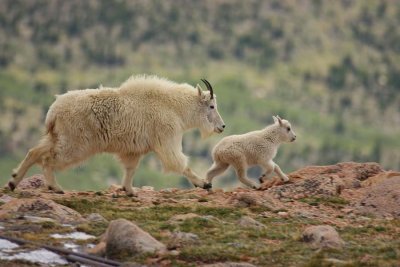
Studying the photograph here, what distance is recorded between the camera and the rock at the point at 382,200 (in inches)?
835

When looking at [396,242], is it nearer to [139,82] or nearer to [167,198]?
[167,198]

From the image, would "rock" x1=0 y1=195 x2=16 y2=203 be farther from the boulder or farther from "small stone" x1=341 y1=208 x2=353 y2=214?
"small stone" x1=341 y1=208 x2=353 y2=214

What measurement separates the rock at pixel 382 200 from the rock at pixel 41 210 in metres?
6.78

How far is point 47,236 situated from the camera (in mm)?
16922

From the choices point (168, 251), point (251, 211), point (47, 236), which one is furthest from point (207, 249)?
point (251, 211)

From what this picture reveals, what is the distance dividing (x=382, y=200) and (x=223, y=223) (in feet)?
15.2

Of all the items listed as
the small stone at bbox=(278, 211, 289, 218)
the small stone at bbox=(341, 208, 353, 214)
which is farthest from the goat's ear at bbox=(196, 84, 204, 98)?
the small stone at bbox=(341, 208, 353, 214)

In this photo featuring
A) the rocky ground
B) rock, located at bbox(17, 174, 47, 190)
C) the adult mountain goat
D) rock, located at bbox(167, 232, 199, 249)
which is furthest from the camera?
rock, located at bbox(17, 174, 47, 190)

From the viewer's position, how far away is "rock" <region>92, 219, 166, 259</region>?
52.1ft

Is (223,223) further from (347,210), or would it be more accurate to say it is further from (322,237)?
(347,210)

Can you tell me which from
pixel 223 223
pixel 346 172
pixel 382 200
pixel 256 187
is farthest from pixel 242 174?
pixel 223 223

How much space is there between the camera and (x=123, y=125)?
2216cm

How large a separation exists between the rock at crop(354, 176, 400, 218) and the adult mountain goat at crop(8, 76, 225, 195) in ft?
13.3

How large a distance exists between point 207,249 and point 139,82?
7787mm
